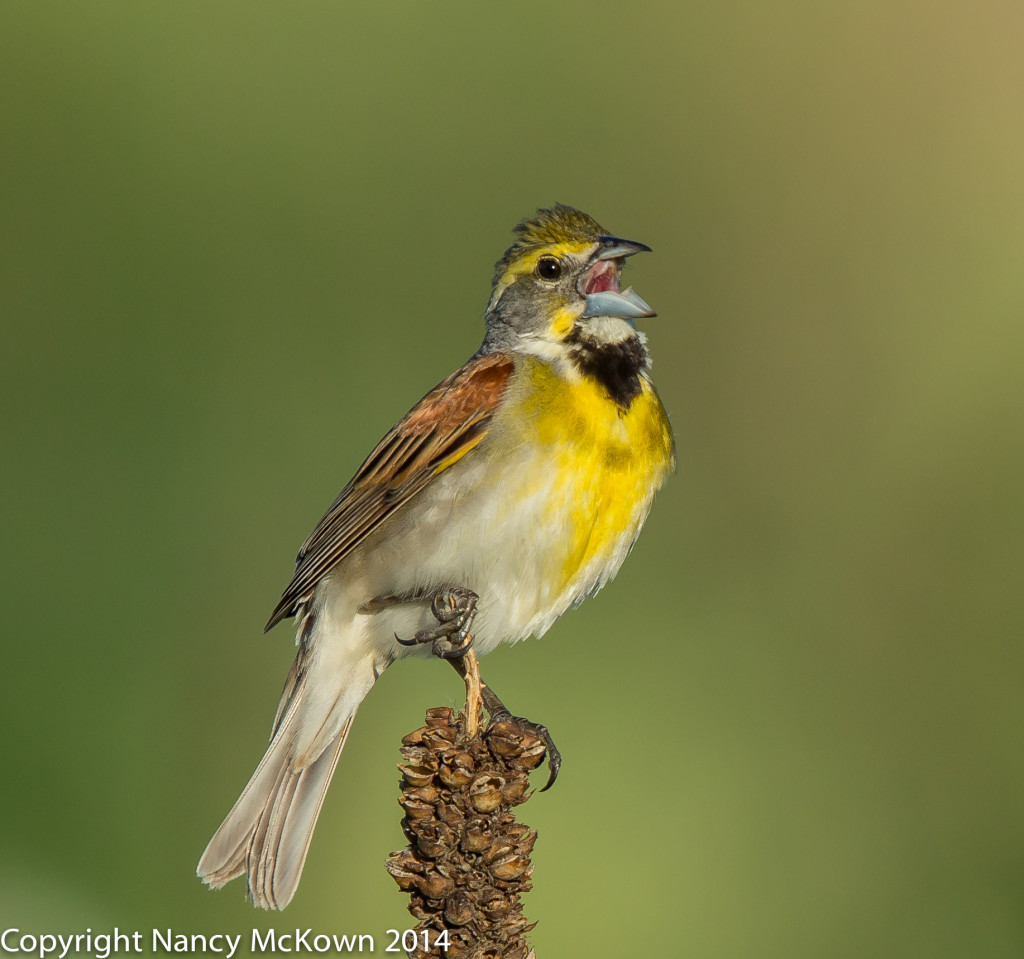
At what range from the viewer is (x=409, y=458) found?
13.7 feet

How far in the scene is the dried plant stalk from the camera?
275cm

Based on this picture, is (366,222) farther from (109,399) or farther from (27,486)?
(27,486)

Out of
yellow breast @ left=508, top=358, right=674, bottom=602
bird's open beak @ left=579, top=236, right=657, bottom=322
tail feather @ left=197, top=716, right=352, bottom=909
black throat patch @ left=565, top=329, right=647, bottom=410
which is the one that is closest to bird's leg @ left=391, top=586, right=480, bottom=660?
yellow breast @ left=508, top=358, right=674, bottom=602

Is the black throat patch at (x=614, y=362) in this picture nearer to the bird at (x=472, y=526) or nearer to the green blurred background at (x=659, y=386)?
the bird at (x=472, y=526)

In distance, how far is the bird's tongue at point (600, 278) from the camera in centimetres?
447

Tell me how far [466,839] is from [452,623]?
3.44 ft

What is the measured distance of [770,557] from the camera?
561 centimetres

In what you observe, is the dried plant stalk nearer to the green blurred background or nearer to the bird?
the bird

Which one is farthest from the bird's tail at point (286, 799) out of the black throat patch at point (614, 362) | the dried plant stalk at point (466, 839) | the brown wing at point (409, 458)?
the dried plant stalk at point (466, 839)

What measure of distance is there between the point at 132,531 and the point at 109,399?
63 centimetres

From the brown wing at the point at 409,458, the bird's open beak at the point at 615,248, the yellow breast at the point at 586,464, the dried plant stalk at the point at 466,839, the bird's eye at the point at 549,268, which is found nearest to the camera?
the dried plant stalk at the point at 466,839

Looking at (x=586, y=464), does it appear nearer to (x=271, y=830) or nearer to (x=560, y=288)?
(x=560, y=288)

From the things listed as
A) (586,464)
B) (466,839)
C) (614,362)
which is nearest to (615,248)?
(614,362)

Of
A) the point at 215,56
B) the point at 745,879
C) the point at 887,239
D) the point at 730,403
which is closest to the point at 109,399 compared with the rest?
the point at 215,56
